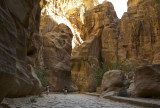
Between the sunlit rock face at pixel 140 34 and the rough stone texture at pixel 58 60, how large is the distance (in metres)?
13.0

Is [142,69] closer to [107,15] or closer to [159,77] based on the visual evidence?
[159,77]

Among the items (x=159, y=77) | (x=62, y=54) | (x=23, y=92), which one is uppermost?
(x=62, y=54)

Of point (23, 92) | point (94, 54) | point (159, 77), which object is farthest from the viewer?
point (94, 54)

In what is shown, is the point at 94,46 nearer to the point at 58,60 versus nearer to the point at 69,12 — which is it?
the point at 58,60

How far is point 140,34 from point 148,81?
1145 inches

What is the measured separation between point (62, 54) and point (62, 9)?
30.6 metres

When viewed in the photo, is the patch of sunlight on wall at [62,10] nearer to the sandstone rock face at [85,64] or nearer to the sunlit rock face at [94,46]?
the sunlit rock face at [94,46]

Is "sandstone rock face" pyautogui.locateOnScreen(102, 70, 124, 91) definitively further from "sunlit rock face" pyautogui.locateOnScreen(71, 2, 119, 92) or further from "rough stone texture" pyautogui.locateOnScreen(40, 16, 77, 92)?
"sunlit rock face" pyautogui.locateOnScreen(71, 2, 119, 92)

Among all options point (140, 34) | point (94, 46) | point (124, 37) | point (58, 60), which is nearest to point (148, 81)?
point (58, 60)

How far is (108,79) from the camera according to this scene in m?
16.2

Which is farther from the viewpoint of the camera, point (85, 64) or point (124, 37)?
point (124, 37)

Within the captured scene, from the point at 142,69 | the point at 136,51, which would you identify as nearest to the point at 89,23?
the point at 136,51

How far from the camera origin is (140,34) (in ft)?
120

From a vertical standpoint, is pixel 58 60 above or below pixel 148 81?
above
